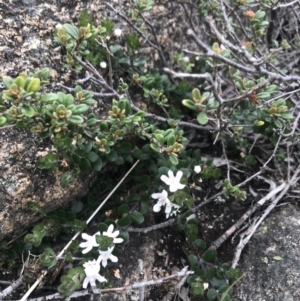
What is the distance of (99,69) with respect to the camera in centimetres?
221

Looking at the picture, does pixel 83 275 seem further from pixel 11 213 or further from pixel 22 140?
pixel 22 140

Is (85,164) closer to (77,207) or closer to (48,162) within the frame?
(48,162)

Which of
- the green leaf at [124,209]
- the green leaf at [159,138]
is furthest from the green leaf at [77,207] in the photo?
the green leaf at [159,138]

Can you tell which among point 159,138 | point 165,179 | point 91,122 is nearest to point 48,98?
point 91,122

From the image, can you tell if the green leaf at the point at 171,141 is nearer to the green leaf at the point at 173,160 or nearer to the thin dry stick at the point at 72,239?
the green leaf at the point at 173,160

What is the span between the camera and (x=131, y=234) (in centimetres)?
213

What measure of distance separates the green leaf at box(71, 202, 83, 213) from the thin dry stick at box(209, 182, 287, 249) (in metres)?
0.65

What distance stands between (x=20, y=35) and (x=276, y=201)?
1.47 meters

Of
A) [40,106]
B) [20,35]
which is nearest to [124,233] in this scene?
[40,106]

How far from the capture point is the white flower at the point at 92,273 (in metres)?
1.79

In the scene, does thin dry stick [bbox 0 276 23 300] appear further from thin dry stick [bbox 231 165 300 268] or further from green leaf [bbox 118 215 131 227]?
thin dry stick [bbox 231 165 300 268]

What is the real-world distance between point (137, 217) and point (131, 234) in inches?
6.8

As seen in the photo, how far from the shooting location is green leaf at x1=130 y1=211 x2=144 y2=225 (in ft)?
6.56

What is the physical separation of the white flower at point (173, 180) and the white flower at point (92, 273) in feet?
1.47
